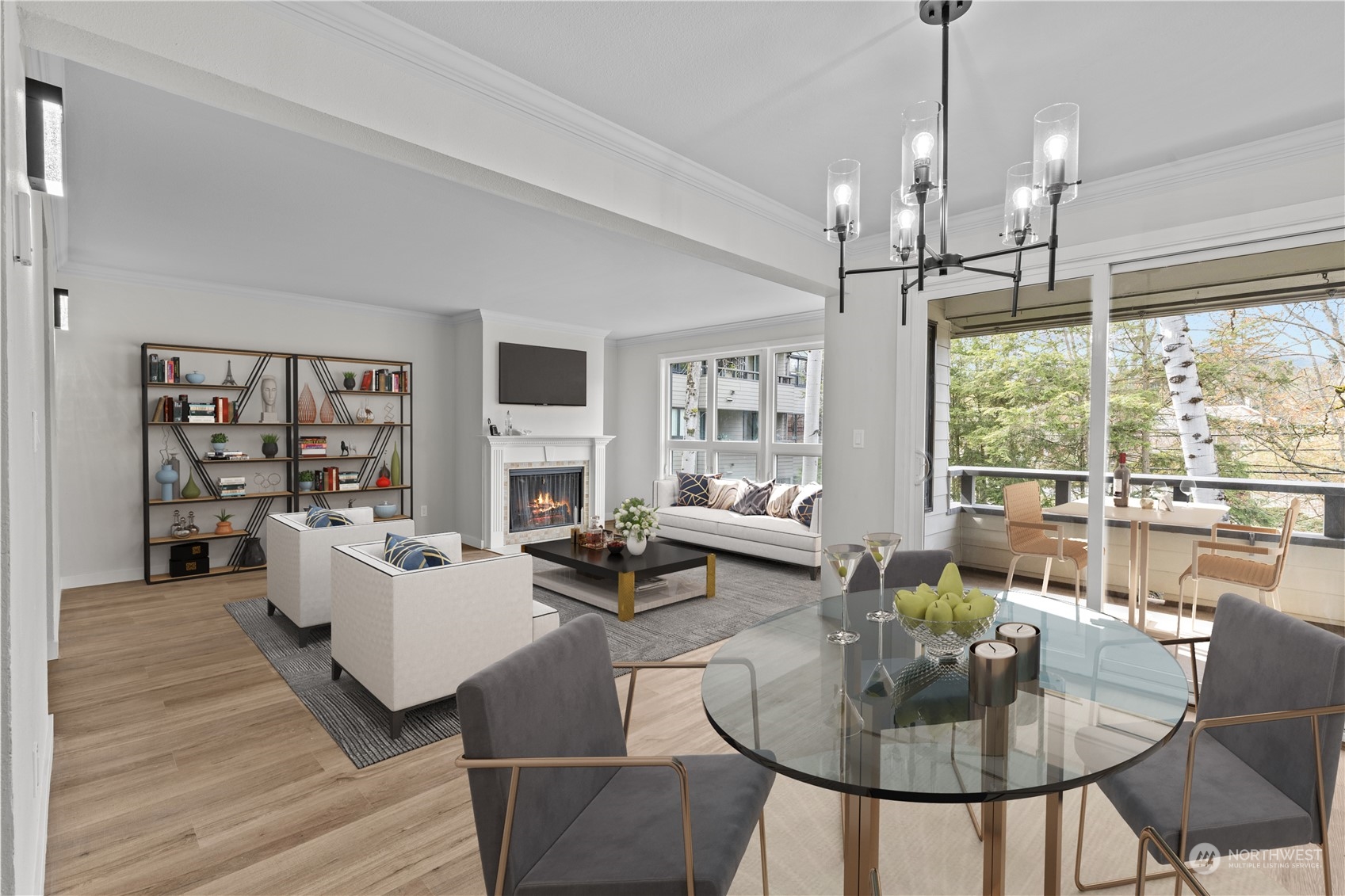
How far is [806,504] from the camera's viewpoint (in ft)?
19.0

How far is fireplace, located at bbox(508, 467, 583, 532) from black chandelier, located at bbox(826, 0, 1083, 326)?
5293mm

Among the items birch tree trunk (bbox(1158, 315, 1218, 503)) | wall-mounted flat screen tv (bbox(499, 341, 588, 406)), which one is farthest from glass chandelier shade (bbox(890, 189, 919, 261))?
wall-mounted flat screen tv (bbox(499, 341, 588, 406))

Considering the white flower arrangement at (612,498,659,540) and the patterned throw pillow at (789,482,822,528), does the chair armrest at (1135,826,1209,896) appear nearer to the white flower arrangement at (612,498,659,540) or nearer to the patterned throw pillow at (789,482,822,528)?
the white flower arrangement at (612,498,659,540)

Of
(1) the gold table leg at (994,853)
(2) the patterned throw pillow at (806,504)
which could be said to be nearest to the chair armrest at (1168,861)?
(1) the gold table leg at (994,853)

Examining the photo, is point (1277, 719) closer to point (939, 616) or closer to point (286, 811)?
point (939, 616)

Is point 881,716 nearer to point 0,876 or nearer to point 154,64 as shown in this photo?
point 0,876

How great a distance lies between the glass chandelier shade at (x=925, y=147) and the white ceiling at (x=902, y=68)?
419mm

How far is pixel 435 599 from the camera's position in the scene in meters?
2.68

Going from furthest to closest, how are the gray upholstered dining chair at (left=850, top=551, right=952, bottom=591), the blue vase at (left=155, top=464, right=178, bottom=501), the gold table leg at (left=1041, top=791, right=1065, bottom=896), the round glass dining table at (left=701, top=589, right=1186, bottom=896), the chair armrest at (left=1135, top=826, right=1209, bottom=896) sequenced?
the blue vase at (left=155, top=464, right=178, bottom=501)
the gray upholstered dining chair at (left=850, top=551, right=952, bottom=591)
the gold table leg at (left=1041, top=791, right=1065, bottom=896)
the round glass dining table at (left=701, top=589, right=1186, bottom=896)
the chair armrest at (left=1135, top=826, right=1209, bottom=896)

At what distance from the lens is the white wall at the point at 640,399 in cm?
→ 745

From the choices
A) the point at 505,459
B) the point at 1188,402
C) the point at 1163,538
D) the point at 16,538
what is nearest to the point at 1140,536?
the point at 1163,538

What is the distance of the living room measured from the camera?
174cm

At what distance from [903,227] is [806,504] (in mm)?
3961

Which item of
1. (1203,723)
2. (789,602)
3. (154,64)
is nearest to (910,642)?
(1203,723)
